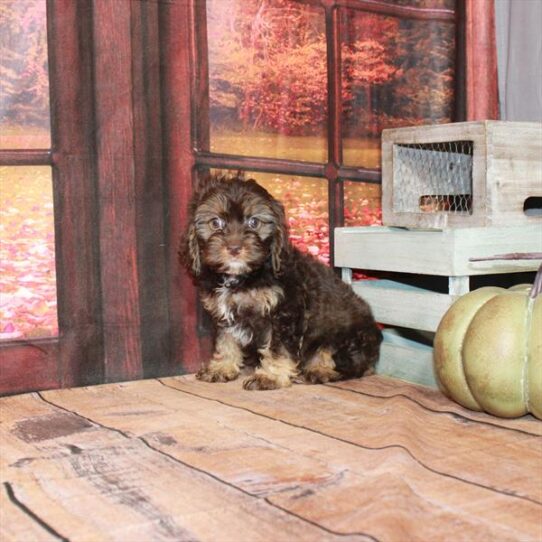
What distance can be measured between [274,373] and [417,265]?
899 mm

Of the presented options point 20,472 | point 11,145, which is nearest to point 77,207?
point 11,145

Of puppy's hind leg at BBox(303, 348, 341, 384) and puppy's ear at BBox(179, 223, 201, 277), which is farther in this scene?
puppy's hind leg at BBox(303, 348, 341, 384)

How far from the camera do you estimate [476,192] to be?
4.09 meters

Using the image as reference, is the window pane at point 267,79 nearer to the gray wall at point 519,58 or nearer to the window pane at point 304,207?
the window pane at point 304,207

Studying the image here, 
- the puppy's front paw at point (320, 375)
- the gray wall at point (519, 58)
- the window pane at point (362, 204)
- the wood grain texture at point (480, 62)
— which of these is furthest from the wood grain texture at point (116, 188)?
the gray wall at point (519, 58)

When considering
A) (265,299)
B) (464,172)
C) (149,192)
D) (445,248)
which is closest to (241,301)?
(265,299)

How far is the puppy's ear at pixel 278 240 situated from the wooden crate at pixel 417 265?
666 millimetres

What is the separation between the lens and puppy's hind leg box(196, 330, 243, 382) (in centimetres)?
427

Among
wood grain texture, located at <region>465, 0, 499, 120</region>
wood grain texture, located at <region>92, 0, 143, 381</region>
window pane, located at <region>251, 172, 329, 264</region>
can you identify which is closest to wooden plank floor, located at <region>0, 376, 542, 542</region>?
wood grain texture, located at <region>92, 0, 143, 381</region>

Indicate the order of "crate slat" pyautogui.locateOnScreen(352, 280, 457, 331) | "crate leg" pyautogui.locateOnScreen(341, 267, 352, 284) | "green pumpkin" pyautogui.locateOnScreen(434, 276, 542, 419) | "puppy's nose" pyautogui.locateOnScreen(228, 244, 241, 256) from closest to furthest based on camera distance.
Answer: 1. "green pumpkin" pyautogui.locateOnScreen(434, 276, 542, 419)
2. "puppy's nose" pyautogui.locateOnScreen(228, 244, 241, 256)
3. "crate slat" pyautogui.locateOnScreen(352, 280, 457, 331)
4. "crate leg" pyautogui.locateOnScreen(341, 267, 352, 284)

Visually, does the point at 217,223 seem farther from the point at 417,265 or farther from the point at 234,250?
the point at 417,265

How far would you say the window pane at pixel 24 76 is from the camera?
151 inches

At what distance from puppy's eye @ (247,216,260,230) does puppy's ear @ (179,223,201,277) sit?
270mm

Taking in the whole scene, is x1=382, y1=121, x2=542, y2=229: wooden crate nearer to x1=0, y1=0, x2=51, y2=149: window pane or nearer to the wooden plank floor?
the wooden plank floor
